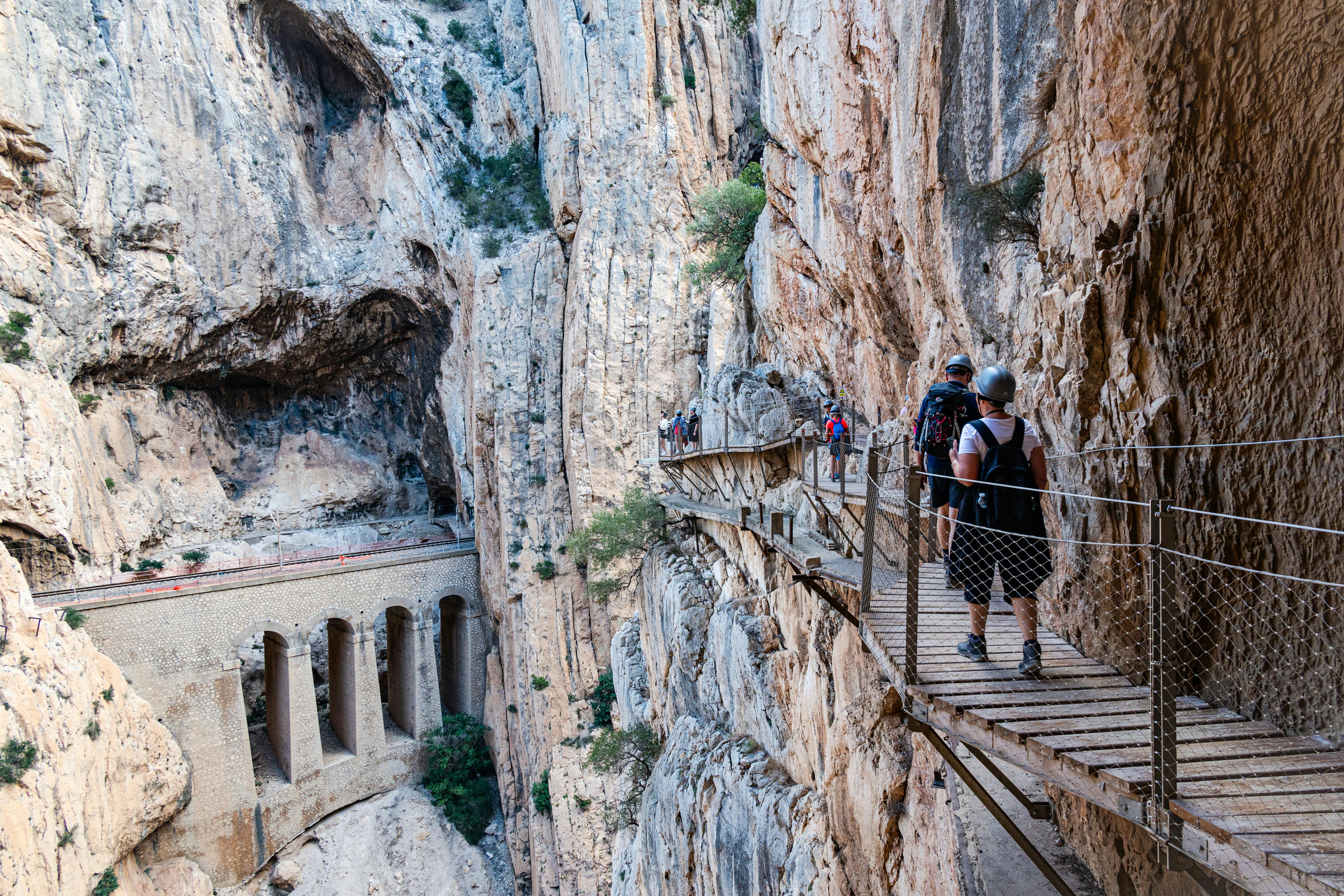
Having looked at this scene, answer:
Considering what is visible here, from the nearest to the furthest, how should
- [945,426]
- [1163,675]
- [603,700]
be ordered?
1. [1163,675]
2. [945,426]
3. [603,700]

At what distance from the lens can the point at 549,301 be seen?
2600 centimetres

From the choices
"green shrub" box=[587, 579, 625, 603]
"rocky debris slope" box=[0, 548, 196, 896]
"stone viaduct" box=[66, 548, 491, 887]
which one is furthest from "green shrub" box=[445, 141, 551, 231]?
"rocky debris slope" box=[0, 548, 196, 896]

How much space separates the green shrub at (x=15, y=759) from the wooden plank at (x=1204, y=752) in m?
18.4

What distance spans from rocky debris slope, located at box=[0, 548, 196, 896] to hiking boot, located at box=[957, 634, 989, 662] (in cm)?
1753

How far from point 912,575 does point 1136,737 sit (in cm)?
99

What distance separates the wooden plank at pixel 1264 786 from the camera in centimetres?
209

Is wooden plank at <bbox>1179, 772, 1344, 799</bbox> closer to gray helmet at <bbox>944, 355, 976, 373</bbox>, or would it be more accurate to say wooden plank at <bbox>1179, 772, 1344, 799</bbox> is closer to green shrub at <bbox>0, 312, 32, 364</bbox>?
gray helmet at <bbox>944, 355, 976, 373</bbox>

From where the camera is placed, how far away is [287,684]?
2072 centimetres

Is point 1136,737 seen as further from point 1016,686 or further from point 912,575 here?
point 912,575

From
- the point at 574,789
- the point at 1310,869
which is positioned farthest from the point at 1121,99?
the point at 574,789

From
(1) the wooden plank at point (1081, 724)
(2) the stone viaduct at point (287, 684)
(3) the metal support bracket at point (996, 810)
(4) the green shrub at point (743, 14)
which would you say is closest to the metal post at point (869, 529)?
(3) the metal support bracket at point (996, 810)

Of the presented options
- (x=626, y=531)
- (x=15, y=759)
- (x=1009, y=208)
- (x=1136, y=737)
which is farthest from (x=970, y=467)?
(x=15, y=759)

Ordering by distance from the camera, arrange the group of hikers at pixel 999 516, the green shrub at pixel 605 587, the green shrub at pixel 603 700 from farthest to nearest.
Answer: the green shrub at pixel 603 700, the green shrub at pixel 605 587, the group of hikers at pixel 999 516

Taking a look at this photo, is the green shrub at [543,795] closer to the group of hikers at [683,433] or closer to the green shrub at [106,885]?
the green shrub at [106,885]
